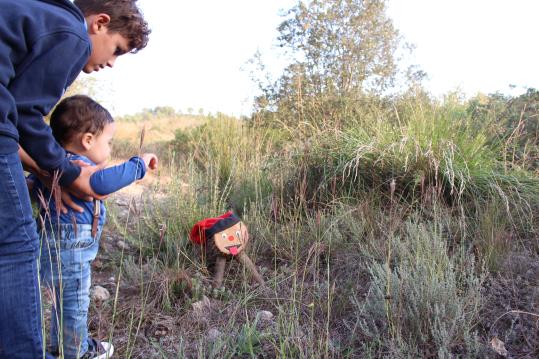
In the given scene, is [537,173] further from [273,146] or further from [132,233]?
[132,233]

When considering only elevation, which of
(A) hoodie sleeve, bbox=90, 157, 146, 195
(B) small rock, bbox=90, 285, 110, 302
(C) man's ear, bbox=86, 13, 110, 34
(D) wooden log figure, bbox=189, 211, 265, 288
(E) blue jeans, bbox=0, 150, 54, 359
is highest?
(C) man's ear, bbox=86, 13, 110, 34

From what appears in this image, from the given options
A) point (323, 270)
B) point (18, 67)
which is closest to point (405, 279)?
point (323, 270)

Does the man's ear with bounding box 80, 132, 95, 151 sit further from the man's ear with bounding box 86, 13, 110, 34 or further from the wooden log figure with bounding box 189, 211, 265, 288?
the wooden log figure with bounding box 189, 211, 265, 288

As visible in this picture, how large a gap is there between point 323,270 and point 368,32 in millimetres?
3595

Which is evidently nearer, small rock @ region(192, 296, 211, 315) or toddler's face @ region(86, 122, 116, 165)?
toddler's face @ region(86, 122, 116, 165)

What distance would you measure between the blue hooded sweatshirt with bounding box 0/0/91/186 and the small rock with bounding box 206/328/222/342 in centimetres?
111

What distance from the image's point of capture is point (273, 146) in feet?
17.2

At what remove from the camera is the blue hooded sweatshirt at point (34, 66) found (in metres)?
1.52

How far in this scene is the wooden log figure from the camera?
2.76 metres

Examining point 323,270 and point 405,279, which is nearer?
point 405,279

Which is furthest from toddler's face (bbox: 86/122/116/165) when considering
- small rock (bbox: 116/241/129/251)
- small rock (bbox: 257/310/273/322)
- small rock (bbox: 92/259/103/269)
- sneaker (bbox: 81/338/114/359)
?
small rock (bbox: 116/241/129/251)

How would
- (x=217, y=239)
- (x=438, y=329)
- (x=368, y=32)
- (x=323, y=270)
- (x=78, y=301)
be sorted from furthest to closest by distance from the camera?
(x=368, y=32) < (x=323, y=270) < (x=217, y=239) < (x=438, y=329) < (x=78, y=301)

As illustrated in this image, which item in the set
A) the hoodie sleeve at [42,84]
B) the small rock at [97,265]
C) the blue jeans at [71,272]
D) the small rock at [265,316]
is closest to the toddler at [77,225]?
the blue jeans at [71,272]

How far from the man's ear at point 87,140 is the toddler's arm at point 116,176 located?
0.22m
